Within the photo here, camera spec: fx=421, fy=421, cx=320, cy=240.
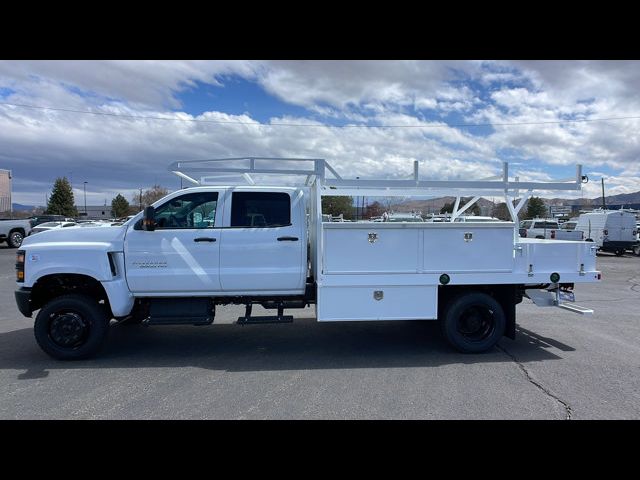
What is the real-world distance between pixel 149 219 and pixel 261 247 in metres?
1.48

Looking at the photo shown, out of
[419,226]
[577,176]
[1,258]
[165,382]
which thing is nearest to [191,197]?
[165,382]

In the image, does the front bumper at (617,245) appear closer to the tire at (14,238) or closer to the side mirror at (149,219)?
the side mirror at (149,219)

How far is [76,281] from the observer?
Result: 18.8 ft

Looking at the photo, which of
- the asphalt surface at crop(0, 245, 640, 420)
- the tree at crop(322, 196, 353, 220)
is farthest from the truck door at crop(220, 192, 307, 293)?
the tree at crop(322, 196, 353, 220)

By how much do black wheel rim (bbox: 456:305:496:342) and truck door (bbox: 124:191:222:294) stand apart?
3.42 m

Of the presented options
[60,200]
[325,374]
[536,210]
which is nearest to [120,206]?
[60,200]

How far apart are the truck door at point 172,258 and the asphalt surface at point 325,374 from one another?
984 mm

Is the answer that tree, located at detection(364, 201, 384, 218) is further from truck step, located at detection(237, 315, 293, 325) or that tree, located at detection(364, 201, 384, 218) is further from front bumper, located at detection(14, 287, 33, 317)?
front bumper, located at detection(14, 287, 33, 317)

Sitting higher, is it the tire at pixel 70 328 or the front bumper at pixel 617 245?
the front bumper at pixel 617 245

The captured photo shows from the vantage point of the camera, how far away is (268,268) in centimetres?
568

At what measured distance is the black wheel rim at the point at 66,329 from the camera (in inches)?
214

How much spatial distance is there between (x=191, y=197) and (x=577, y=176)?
5583 mm

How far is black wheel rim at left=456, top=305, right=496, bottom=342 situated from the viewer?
5812 mm

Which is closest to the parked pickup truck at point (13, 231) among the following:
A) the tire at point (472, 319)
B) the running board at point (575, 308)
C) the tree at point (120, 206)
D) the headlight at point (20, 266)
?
the headlight at point (20, 266)
